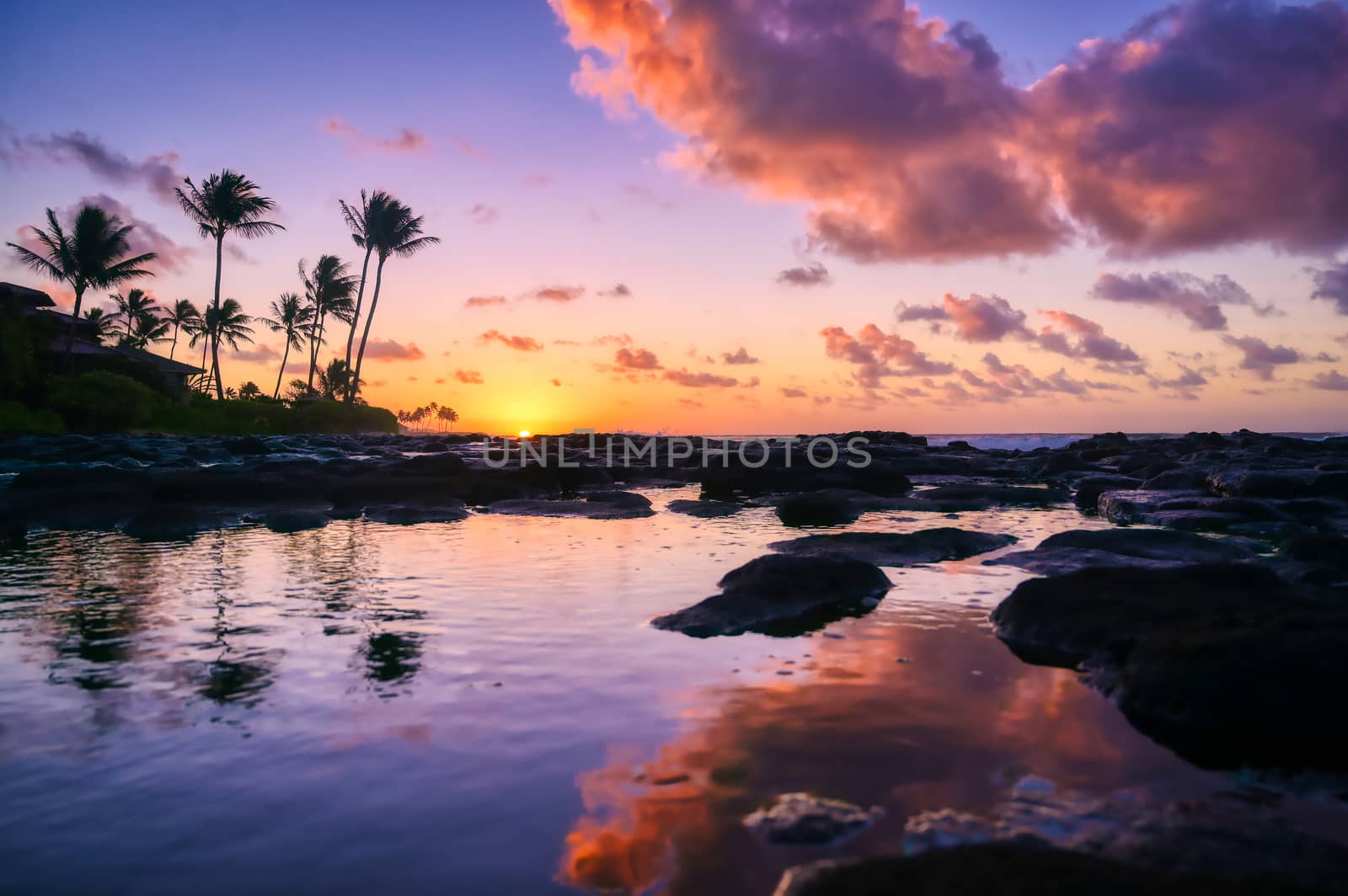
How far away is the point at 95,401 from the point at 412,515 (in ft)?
99.2

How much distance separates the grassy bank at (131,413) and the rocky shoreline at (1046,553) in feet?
45.6

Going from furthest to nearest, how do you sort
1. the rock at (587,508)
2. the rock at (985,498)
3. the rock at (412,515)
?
the rock at (985,498), the rock at (587,508), the rock at (412,515)

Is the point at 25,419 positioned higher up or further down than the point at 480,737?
higher up

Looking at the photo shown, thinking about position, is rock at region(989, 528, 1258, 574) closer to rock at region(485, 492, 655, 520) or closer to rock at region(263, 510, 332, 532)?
rock at region(485, 492, 655, 520)

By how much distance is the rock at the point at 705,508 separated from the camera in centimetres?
1237

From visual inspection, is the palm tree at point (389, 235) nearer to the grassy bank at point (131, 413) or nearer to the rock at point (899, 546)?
the grassy bank at point (131, 413)

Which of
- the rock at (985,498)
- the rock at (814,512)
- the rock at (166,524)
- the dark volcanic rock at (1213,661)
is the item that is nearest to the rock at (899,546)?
the dark volcanic rock at (1213,661)

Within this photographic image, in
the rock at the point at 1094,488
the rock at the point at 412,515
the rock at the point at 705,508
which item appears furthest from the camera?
the rock at the point at 1094,488

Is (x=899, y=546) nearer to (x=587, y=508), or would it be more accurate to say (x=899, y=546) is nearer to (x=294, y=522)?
(x=587, y=508)

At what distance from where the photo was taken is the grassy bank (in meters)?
31.6

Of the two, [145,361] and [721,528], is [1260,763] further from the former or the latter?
[145,361]

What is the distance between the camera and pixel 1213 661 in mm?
3340

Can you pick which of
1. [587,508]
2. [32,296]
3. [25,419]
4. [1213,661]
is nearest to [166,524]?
[587,508]

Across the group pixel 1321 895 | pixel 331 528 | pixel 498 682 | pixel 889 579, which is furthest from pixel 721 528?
pixel 1321 895
